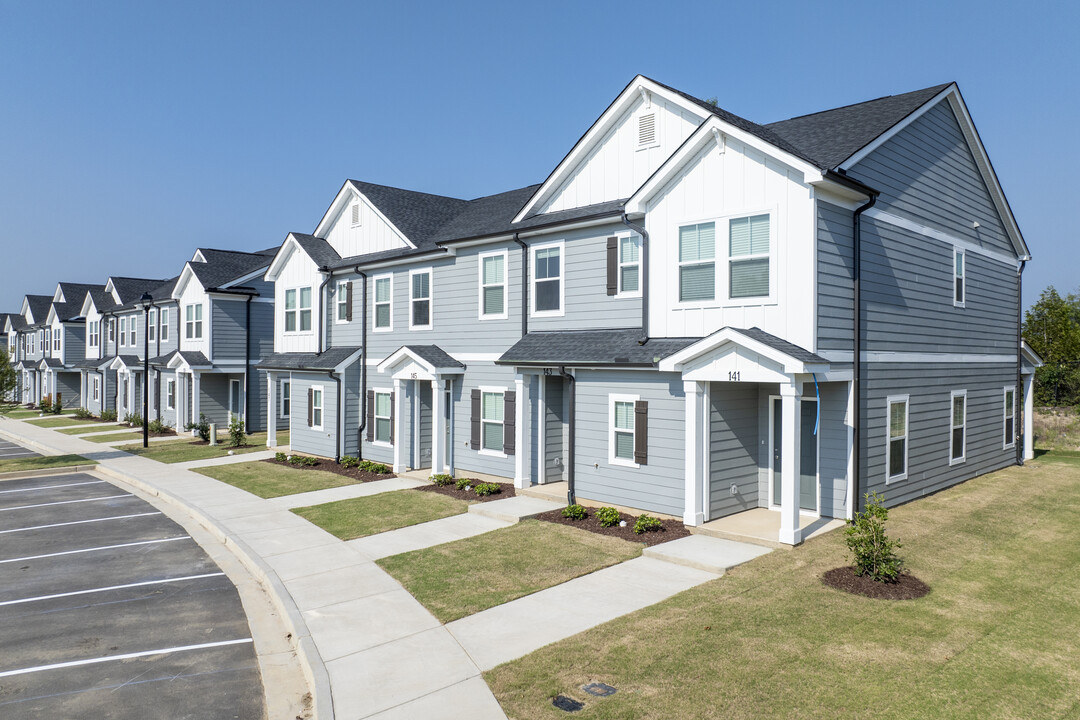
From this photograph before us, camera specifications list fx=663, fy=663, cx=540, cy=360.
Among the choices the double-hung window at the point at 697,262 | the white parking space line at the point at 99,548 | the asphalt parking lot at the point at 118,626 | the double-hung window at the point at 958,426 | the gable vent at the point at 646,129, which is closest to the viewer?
the asphalt parking lot at the point at 118,626

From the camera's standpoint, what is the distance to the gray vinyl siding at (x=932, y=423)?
13234 mm

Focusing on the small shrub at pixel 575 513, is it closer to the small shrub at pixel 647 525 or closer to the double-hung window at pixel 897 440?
the small shrub at pixel 647 525

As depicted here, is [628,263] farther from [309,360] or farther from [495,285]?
[309,360]

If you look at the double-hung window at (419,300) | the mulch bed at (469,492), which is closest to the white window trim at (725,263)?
the mulch bed at (469,492)

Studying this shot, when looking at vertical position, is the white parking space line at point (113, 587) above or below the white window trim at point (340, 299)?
below

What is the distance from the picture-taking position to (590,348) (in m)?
14.8

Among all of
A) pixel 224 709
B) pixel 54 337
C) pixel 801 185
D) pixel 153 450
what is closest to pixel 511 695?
pixel 224 709

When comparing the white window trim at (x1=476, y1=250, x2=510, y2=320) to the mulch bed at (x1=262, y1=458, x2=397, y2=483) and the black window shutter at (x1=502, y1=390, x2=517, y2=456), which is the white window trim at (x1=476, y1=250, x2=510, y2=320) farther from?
the mulch bed at (x1=262, y1=458, x2=397, y2=483)

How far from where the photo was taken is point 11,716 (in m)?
6.49

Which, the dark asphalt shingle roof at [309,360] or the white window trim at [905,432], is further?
the dark asphalt shingle roof at [309,360]

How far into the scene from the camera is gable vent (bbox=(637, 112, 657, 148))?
601 inches

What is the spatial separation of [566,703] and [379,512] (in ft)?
29.9

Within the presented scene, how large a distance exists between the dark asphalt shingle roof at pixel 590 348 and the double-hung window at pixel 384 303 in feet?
19.0

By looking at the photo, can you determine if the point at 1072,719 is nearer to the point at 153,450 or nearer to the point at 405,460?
the point at 405,460
